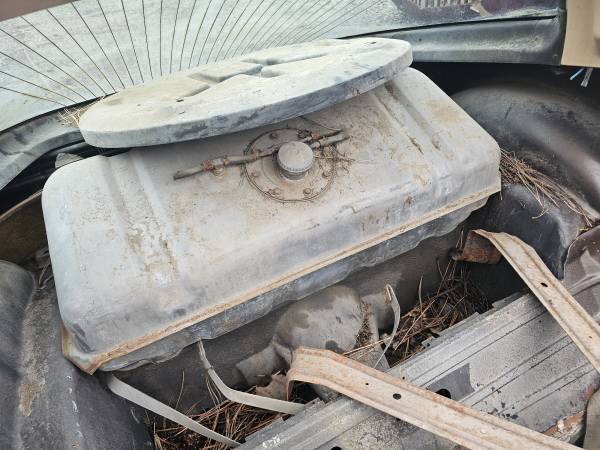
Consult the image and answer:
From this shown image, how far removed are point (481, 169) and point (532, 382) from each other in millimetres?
446

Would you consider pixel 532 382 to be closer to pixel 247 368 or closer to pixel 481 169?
pixel 481 169

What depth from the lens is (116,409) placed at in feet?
2.88

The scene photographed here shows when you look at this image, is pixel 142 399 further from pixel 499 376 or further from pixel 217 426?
pixel 499 376

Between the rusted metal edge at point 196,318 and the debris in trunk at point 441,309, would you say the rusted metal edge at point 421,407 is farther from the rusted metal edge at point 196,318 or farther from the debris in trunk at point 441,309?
the debris in trunk at point 441,309

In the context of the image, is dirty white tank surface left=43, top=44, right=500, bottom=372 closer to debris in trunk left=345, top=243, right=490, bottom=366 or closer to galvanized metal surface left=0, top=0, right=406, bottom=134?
debris in trunk left=345, top=243, right=490, bottom=366

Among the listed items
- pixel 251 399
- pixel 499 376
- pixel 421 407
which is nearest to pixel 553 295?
pixel 499 376

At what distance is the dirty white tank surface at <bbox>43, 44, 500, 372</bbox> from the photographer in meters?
0.77

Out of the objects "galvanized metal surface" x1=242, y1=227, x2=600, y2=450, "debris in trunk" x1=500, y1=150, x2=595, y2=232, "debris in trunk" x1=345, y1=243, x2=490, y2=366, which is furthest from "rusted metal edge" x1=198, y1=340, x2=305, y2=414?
"debris in trunk" x1=500, y1=150, x2=595, y2=232

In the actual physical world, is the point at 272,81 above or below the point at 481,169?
above

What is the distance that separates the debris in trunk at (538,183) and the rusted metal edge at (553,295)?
0.34 ft

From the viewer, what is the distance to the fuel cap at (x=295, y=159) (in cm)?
85

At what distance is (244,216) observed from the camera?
0.83m

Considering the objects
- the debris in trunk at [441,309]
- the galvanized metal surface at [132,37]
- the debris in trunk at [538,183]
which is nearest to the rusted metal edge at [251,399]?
the debris in trunk at [441,309]

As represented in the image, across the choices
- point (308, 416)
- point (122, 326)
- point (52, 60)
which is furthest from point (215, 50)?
point (308, 416)
